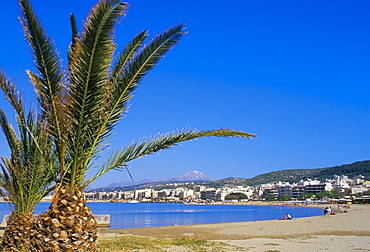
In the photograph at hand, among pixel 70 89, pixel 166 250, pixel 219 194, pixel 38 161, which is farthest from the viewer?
pixel 219 194

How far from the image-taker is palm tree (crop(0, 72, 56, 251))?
8320 mm

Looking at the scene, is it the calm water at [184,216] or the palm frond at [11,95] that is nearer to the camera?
the palm frond at [11,95]

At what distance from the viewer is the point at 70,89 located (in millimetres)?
5691

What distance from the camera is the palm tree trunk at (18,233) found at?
8.57 m

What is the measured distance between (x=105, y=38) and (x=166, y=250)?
8134mm

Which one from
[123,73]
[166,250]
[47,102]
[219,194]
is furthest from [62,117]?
[219,194]

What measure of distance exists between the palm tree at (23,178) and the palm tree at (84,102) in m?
2.00

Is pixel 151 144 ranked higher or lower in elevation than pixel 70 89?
lower

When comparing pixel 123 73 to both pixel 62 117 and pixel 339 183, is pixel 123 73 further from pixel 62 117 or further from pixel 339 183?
pixel 339 183

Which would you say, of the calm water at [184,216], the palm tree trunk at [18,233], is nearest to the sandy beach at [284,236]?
the palm tree trunk at [18,233]

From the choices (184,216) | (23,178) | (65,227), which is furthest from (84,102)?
(184,216)

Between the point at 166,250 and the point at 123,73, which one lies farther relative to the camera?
the point at 166,250

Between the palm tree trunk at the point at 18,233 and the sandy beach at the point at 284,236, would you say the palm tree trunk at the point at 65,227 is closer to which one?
the palm tree trunk at the point at 18,233

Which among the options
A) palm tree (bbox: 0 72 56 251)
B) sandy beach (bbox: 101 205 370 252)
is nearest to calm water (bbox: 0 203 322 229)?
palm tree (bbox: 0 72 56 251)
